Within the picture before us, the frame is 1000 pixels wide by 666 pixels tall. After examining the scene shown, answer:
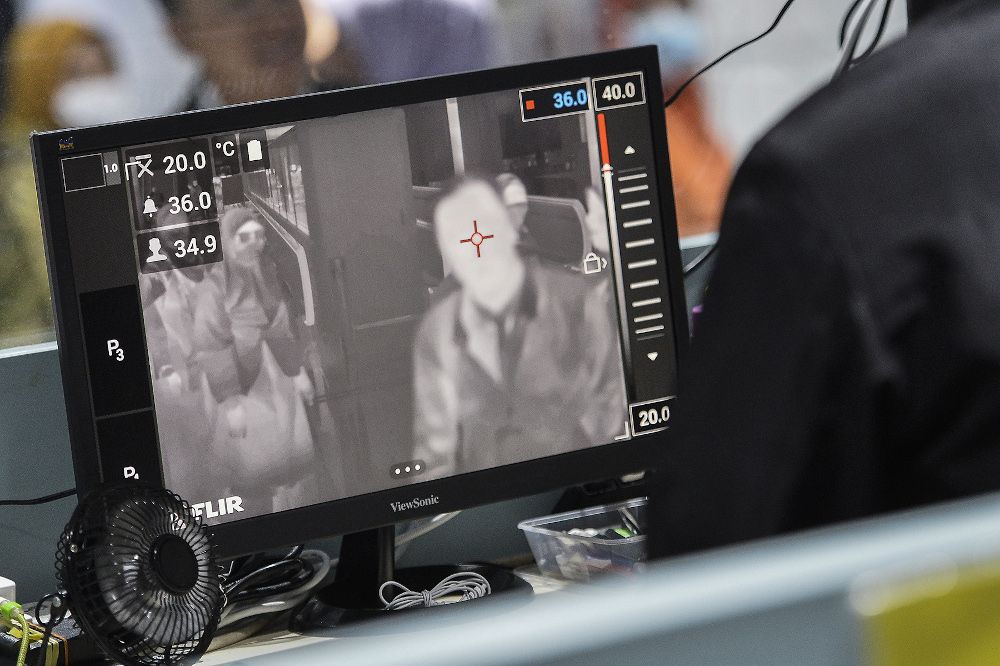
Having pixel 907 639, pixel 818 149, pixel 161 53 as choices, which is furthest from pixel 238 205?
pixel 907 639

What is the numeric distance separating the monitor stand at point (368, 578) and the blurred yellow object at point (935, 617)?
947 mm

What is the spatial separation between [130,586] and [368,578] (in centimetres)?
31

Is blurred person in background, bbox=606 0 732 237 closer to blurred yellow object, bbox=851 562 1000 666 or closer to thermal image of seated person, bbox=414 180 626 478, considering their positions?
thermal image of seated person, bbox=414 180 626 478

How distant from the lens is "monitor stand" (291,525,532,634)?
1120 millimetres

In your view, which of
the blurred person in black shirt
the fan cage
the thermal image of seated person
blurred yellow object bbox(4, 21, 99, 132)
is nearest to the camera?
the blurred person in black shirt

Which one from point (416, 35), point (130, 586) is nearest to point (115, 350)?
point (130, 586)

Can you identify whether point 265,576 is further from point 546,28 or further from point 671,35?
point 671,35

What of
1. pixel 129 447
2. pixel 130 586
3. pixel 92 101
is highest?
pixel 92 101

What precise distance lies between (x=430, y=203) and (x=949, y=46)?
26.2 inches

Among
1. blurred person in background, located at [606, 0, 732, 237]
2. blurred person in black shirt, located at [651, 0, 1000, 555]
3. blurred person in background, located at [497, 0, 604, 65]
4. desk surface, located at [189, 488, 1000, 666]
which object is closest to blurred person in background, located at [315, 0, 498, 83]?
blurred person in background, located at [497, 0, 604, 65]

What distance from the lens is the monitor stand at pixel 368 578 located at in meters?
1.12

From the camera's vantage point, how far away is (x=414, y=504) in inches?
43.6

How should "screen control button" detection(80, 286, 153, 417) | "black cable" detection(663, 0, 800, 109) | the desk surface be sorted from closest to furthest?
the desk surface
"screen control button" detection(80, 286, 153, 417)
"black cable" detection(663, 0, 800, 109)

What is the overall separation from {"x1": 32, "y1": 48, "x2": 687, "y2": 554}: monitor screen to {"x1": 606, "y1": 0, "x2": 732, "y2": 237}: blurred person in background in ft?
1.25
